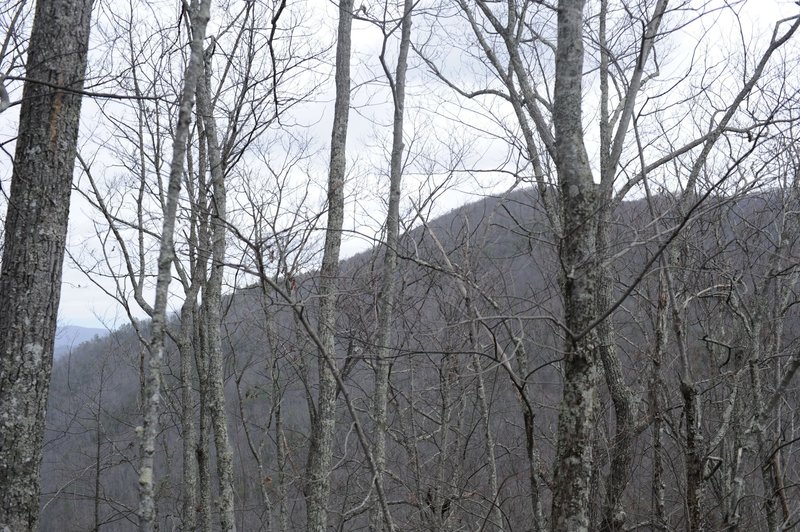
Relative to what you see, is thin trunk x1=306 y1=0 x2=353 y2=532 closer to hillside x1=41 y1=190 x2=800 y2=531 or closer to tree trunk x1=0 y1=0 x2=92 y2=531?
hillside x1=41 y1=190 x2=800 y2=531

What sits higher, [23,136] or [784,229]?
[23,136]

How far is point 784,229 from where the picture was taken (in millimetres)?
7465

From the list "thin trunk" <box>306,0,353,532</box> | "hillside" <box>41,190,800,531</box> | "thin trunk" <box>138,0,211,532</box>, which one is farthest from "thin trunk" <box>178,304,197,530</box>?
"thin trunk" <box>138,0,211,532</box>

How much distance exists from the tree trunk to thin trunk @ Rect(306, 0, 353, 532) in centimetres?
267

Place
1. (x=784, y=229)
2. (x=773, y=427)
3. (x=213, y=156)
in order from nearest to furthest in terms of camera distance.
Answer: (x=213, y=156) < (x=784, y=229) < (x=773, y=427)

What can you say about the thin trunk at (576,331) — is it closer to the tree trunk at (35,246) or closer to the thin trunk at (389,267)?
the tree trunk at (35,246)

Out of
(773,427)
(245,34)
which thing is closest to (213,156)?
(245,34)

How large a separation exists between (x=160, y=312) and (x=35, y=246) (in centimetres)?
137

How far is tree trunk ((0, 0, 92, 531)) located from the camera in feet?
12.2

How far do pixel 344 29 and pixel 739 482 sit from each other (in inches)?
228

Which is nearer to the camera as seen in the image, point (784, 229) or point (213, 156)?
point (213, 156)

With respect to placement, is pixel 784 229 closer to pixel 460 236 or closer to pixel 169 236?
pixel 460 236

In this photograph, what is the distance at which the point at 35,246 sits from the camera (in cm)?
388

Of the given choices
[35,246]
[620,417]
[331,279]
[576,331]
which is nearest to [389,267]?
Result: [331,279]
